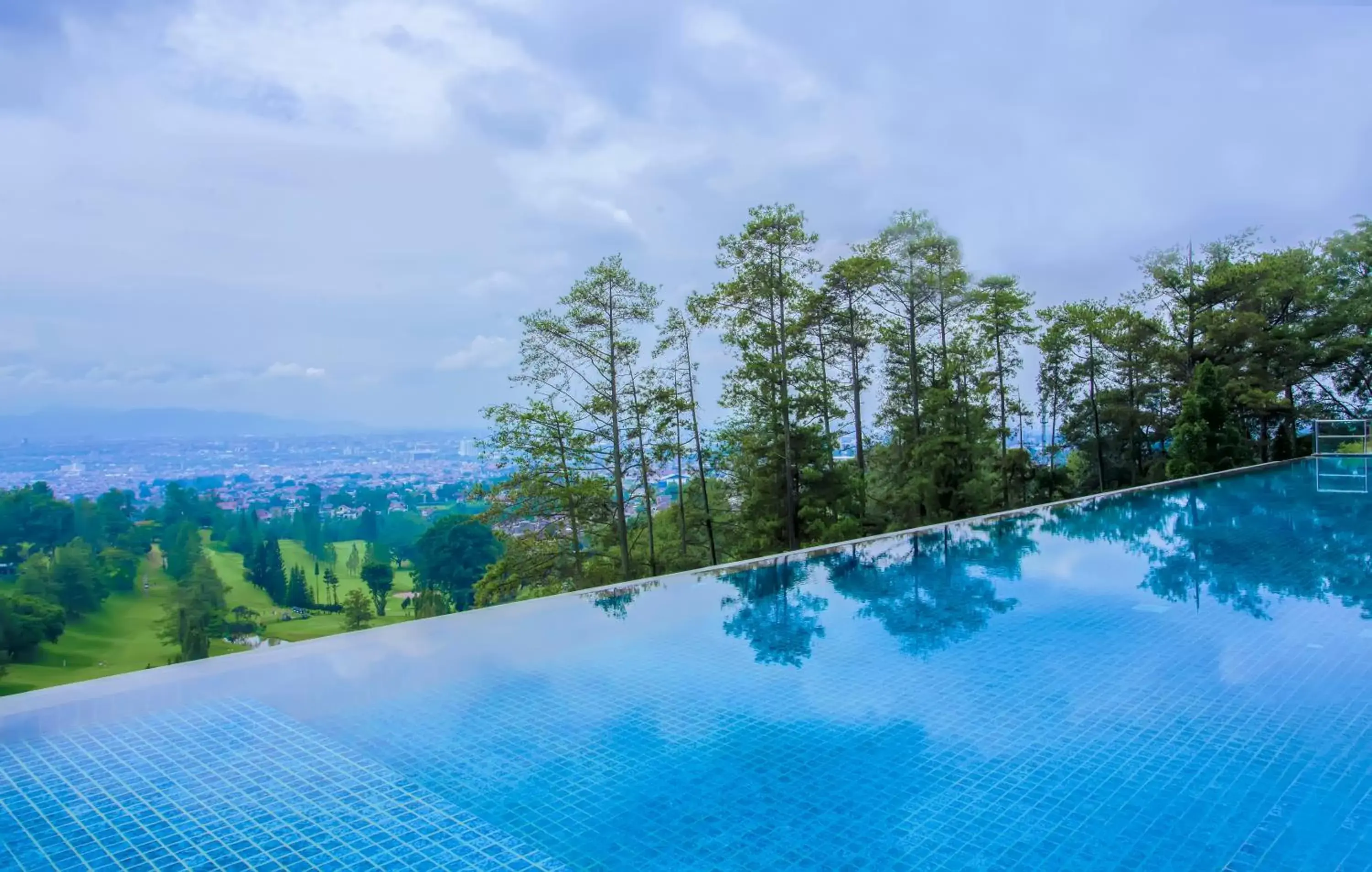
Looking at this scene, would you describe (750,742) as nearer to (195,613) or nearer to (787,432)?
(195,613)

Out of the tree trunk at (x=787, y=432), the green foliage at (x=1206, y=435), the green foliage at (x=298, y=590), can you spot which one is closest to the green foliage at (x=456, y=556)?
the green foliage at (x=298, y=590)

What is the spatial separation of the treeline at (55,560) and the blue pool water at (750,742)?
3542 mm

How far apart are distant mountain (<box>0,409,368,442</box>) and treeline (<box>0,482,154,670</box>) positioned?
3.97 ft

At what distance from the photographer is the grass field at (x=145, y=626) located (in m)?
6.11

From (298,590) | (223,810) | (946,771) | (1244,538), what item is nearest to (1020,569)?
(1244,538)

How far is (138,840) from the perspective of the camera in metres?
2.31

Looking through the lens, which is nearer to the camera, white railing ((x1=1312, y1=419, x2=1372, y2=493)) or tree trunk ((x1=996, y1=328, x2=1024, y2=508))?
white railing ((x1=1312, y1=419, x2=1372, y2=493))

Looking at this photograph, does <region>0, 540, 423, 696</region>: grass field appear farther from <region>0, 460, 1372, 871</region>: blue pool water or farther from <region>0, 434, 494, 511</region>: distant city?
<region>0, 460, 1372, 871</region>: blue pool water

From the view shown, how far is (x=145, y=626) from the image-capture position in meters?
6.95

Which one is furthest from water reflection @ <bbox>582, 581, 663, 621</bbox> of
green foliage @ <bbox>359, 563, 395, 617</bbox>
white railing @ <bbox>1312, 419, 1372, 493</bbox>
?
white railing @ <bbox>1312, 419, 1372, 493</bbox>

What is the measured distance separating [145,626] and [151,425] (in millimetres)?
3046

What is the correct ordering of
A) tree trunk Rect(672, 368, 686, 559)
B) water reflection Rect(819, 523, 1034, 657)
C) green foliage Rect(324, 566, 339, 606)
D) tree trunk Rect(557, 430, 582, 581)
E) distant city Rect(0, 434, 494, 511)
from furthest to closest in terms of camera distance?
tree trunk Rect(672, 368, 686, 559) < tree trunk Rect(557, 430, 582, 581) < green foliage Rect(324, 566, 339, 606) < distant city Rect(0, 434, 494, 511) < water reflection Rect(819, 523, 1034, 657)

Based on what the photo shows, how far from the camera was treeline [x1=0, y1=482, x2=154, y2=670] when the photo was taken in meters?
6.13

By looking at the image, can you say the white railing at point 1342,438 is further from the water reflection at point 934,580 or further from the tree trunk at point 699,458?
the tree trunk at point 699,458
